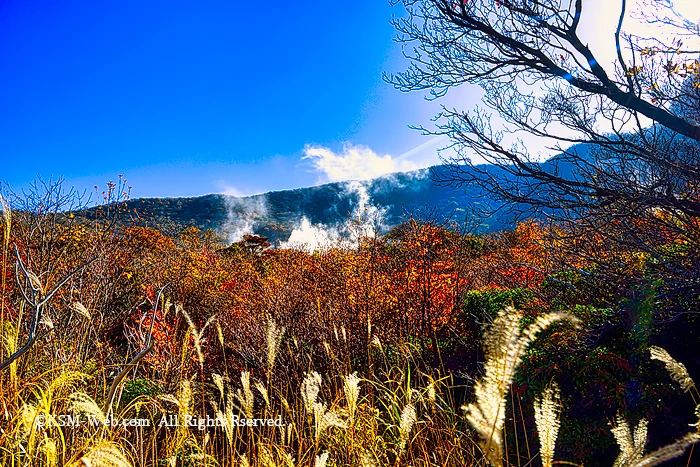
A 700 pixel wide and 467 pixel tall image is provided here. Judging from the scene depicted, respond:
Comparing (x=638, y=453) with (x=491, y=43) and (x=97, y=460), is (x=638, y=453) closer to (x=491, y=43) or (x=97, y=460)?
(x=97, y=460)

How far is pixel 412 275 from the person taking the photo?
6.61 m

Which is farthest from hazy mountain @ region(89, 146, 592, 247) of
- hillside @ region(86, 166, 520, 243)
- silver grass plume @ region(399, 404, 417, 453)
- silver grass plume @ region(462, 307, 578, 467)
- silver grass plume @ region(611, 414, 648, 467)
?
silver grass plume @ region(462, 307, 578, 467)

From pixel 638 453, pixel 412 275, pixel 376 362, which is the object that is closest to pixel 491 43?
pixel 412 275

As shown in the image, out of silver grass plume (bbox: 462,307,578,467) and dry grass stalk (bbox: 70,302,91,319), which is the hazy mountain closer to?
dry grass stalk (bbox: 70,302,91,319)

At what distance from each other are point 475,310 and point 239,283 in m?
5.63

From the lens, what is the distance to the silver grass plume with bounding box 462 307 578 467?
0.69 meters

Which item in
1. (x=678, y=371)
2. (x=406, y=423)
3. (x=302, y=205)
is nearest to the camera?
(x=678, y=371)

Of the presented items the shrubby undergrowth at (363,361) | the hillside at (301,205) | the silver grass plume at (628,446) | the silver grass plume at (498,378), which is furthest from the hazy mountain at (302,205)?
the silver grass plume at (498,378)

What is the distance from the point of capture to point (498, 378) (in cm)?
76

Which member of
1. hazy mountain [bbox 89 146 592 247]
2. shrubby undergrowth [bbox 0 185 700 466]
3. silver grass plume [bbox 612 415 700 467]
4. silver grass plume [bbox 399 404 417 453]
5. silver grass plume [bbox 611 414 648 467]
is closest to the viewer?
silver grass plume [bbox 612 415 700 467]

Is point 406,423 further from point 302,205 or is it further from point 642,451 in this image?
point 302,205

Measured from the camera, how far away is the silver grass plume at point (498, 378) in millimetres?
689

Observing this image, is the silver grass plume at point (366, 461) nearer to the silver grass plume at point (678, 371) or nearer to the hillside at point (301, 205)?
the silver grass plume at point (678, 371)

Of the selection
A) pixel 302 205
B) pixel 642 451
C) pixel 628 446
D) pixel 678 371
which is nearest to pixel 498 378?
pixel 642 451
